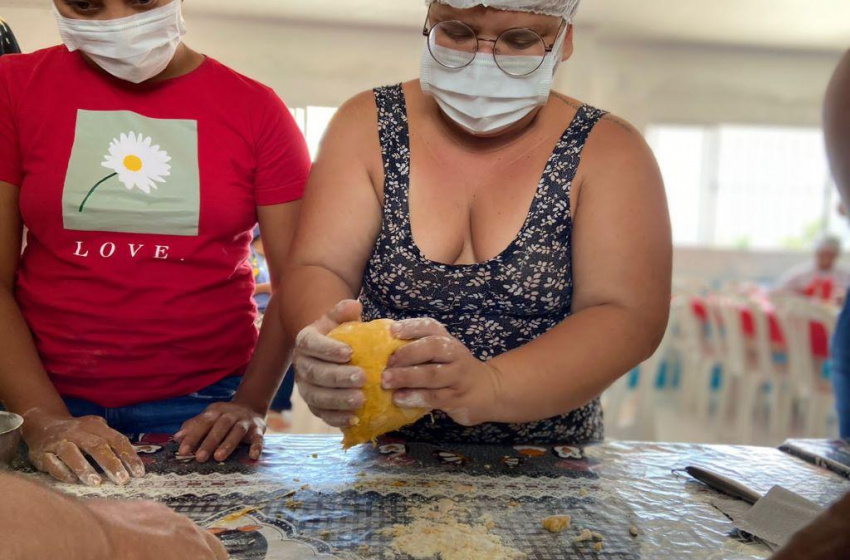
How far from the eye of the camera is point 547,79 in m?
1.43

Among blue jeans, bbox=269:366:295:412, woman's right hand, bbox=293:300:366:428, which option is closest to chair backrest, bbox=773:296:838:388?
blue jeans, bbox=269:366:295:412

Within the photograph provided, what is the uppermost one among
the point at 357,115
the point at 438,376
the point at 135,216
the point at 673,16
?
the point at 673,16

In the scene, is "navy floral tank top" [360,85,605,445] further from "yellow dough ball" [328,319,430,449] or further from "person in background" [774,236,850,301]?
"person in background" [774,236,850,301]

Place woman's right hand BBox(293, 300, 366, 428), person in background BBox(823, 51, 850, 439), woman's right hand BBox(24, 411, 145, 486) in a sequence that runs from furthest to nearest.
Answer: person in background BBox(823, 51, 850, 439) < woman's right hand BBox(24, 411, 145, 486) < woman's right hand BBox(293, 300, 366, 428)

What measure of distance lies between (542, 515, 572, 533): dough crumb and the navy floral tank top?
0.38 m

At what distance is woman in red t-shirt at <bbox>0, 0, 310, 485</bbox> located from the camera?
1482 mm

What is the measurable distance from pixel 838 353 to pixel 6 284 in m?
2.27

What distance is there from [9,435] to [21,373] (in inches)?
10.4

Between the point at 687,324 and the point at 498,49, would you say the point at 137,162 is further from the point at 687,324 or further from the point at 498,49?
the point at 687,324

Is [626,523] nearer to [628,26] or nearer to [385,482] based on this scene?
[385,482]

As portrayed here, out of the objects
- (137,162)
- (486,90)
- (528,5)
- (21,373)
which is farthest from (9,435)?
(528,5)

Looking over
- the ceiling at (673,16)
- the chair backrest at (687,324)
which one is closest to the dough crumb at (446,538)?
the ceiling at (673,16)

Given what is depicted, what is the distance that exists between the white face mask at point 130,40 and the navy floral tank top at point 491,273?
1.54ft

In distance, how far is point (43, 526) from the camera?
677 millimetres
